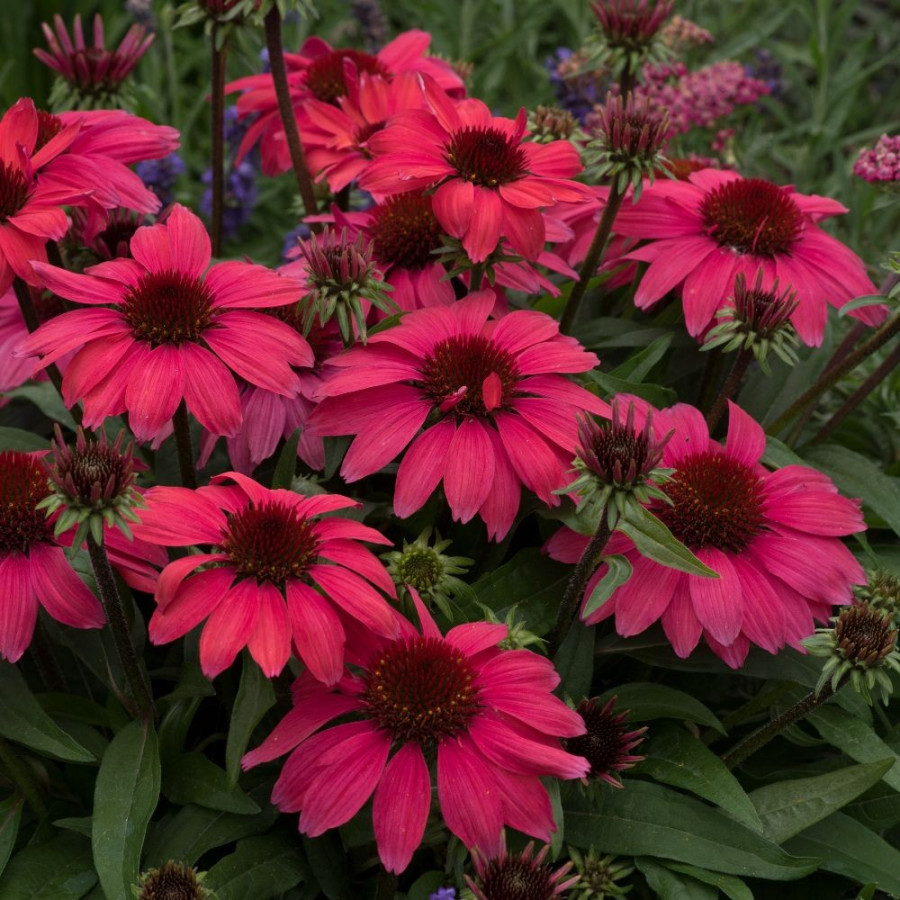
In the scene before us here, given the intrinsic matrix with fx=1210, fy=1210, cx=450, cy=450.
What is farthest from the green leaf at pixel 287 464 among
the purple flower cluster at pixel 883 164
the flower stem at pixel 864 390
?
the purple flower cluster at pixel 883 164

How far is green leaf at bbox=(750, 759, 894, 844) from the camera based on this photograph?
1552 mm

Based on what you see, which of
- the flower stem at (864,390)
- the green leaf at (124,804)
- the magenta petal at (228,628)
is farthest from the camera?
the flower stem at (864,390)

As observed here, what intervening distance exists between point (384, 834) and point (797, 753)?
2.85 ft

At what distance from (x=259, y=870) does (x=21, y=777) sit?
1.13ft

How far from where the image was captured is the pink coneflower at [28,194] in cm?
159

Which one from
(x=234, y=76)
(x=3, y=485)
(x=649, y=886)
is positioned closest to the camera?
(x=3, y=485)

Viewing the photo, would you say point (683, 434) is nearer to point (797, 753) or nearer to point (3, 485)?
point (797, 753)

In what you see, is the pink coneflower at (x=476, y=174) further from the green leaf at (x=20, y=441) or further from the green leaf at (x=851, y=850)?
the green leaf at (x=851, y=850)

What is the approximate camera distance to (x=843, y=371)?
1.83m

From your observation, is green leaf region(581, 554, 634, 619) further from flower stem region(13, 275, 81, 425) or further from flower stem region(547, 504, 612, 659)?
flower stem region(13, 275, 81, 425)

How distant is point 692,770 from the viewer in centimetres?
157

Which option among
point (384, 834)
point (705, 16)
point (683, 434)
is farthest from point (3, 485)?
point (705, 16)

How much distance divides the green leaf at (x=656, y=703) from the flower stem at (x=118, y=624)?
609 mm

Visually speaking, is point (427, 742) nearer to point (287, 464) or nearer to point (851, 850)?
point (287, 464)
